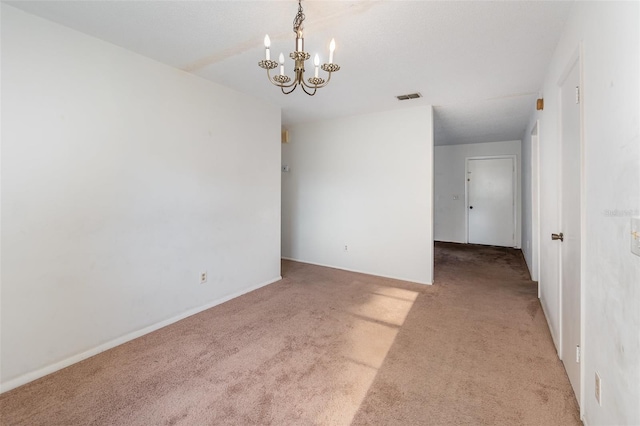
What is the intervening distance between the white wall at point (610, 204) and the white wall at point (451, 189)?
17.7 ft

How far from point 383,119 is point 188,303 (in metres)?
3.48

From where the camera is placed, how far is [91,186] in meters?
2.26

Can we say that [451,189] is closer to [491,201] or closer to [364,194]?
[491,201]

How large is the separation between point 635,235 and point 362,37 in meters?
2.03

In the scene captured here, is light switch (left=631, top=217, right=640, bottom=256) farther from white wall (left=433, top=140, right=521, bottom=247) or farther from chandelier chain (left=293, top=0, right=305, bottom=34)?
white wall (left=433, top=140, right=521, bottom=247)

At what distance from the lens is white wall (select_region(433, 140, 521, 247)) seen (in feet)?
22.5

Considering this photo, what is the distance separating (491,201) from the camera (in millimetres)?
6578

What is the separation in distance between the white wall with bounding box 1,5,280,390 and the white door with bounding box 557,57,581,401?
3049 millimetres

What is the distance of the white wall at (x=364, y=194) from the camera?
4.01m

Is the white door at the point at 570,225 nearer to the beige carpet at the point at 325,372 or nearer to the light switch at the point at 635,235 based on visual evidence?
the beige carpet at the point at 325,372

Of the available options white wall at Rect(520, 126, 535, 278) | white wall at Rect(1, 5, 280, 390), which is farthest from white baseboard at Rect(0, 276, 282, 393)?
white wall at Rect(520, 126, 535, 278)

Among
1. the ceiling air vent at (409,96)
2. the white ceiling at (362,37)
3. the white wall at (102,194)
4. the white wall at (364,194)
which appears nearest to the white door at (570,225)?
the white ceiling at (362,37)

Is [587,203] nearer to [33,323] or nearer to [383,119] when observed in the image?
[383,119]

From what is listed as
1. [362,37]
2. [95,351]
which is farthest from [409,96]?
[95,351]
